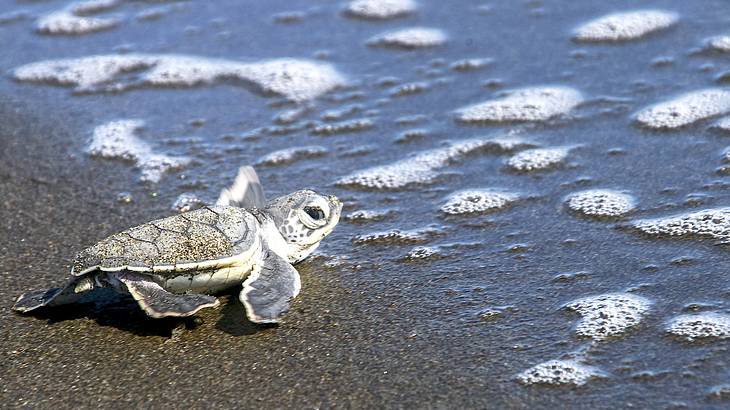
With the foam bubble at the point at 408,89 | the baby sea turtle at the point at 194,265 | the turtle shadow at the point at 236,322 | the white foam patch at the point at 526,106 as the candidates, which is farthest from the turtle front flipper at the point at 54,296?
the foam bubble at the point at 408,89

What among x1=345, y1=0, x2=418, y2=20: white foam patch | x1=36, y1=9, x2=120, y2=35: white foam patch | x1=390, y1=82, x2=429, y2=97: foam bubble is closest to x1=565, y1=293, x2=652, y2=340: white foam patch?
x1=390, y1=82, x2=429, y2=97: foam bubble

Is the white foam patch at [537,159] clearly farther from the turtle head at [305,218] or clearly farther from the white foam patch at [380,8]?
the white foam patch at [380,8]

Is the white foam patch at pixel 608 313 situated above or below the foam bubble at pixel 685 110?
below

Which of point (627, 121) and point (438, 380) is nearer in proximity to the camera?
point (438, 380)

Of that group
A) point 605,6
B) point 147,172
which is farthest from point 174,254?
point 605,6

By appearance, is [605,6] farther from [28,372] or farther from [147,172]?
[28,372]

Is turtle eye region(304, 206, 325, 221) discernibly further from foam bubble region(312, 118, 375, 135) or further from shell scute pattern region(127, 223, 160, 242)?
foam bubble region(312, 118, 375, 135)
